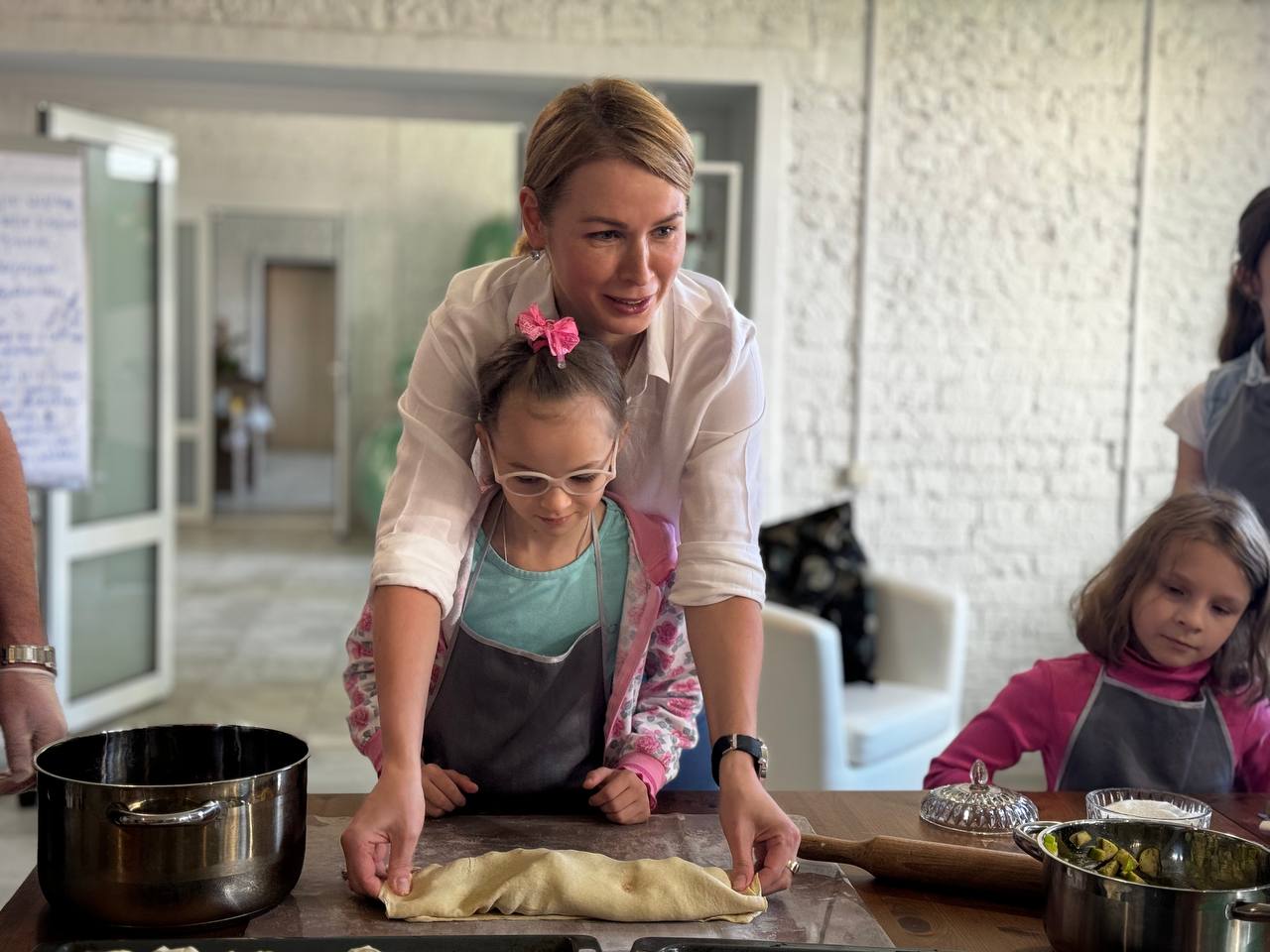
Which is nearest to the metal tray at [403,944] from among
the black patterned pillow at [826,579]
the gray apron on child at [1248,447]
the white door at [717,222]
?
the gray apron on child at [1248,447]

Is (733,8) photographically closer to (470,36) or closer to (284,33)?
(470,36)

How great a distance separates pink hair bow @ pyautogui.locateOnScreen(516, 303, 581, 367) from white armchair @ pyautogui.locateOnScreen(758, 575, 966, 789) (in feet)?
6.38

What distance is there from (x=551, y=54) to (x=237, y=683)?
268 cm

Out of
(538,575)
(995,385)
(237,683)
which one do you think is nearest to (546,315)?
(538,575)

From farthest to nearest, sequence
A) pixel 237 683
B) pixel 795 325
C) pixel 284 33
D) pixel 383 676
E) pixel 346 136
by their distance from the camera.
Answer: pixel 346 136 → pixel 237 683 → pixel 795 325 → pixel 284 33 → pixel 383 676

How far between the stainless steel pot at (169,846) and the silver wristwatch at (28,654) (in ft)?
1.12

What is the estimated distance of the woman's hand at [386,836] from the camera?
1.09 metres

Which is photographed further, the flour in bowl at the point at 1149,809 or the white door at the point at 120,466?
the white door at the point at 120,466

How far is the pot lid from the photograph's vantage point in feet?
4.38

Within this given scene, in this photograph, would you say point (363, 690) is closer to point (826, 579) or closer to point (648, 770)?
point (648, 770)

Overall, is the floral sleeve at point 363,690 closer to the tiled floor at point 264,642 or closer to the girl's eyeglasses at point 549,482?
the girl's eyeglasses at point 549,482

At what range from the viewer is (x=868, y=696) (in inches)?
140

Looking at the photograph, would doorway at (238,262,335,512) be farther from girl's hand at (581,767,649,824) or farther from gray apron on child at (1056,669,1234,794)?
girl's hand at (581,767,649,824)

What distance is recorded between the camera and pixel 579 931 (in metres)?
1.04
